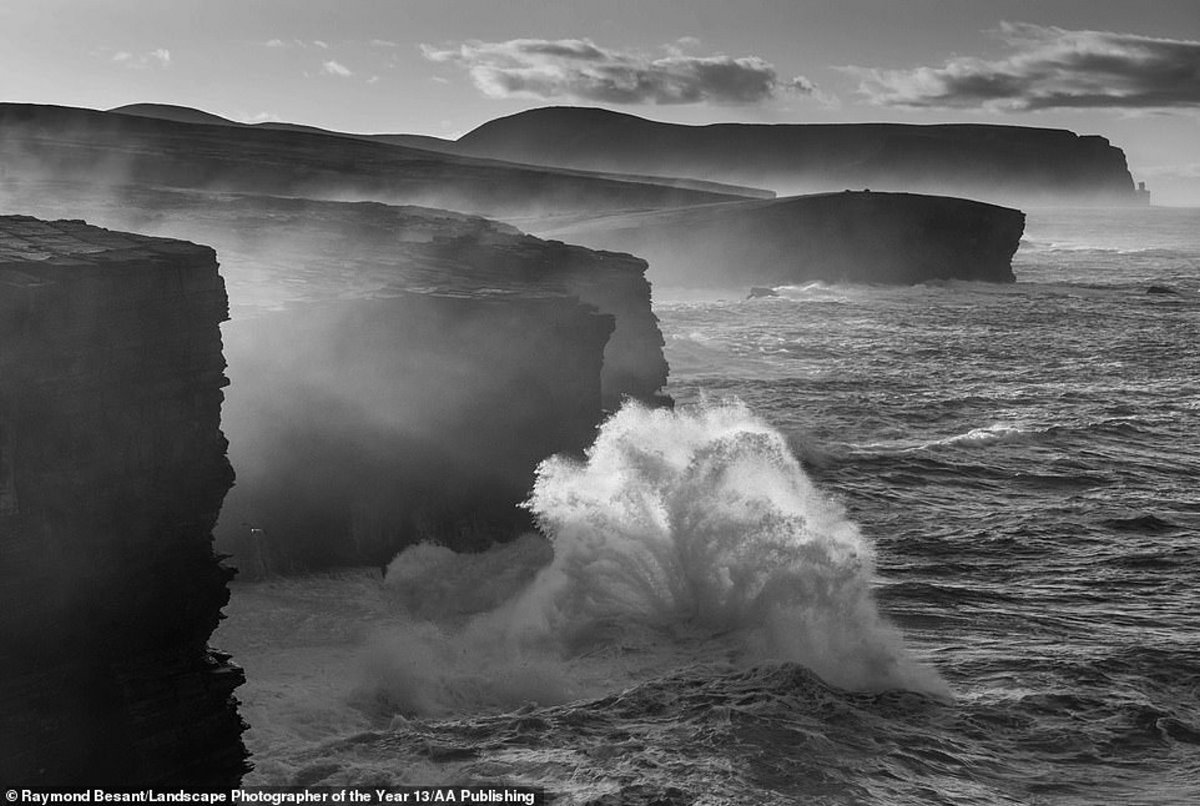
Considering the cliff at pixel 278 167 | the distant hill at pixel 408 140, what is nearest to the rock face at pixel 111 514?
the cliff at pixel 278 167

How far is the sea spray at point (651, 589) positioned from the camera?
17000mm

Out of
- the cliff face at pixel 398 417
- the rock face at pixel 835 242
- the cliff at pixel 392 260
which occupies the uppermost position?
the rock face at pixel 835 242

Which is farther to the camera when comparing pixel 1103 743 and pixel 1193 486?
pixel 1193 486

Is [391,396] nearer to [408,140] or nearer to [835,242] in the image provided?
[835,242]

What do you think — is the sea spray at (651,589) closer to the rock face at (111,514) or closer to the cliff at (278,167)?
the rock face at (111,514)

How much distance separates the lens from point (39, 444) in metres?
12.0

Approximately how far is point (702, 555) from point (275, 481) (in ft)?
22.4

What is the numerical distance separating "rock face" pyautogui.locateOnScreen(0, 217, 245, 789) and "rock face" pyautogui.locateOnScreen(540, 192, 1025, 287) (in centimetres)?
6911

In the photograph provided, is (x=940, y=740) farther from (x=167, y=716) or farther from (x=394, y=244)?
(x=394, y=244)

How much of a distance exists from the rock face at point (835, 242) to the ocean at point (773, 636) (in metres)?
50.3

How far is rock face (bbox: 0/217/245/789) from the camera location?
1184 centimetres

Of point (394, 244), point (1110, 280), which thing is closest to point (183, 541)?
point (394, 244)

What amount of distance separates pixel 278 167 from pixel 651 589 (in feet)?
261

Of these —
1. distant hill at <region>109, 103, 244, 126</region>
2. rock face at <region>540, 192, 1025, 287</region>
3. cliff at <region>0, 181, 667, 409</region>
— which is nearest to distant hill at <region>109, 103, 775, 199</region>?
distant hill at <region>109, 103, 244, 126</region>
